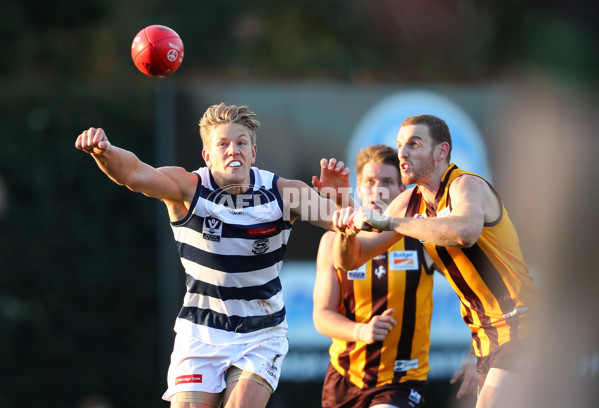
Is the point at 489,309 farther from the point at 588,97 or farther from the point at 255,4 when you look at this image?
the point at 255,4

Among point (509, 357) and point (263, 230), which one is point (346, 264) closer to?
point (263, 230)

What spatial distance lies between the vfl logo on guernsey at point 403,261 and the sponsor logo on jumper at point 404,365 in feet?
2.11

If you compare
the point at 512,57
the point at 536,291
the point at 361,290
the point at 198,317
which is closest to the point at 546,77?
the point at 536,291

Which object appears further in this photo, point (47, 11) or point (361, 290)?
point (47, 11)

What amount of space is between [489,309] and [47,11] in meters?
11.5

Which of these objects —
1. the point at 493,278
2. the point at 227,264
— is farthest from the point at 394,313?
the point at 227,264

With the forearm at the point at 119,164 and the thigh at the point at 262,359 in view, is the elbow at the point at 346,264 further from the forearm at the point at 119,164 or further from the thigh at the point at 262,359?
the forearm at the point at 119,164

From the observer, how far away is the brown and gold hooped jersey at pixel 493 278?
16.2 feet

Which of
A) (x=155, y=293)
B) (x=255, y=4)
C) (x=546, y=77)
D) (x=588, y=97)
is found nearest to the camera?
(x=588, y=97)

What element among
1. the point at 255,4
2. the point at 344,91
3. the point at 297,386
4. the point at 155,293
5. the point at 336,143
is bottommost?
the point at 297,386

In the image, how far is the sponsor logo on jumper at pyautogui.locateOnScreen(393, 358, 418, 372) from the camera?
587 cm

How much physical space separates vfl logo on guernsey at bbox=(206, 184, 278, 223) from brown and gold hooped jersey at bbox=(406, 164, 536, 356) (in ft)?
3.32

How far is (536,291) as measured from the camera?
16.6 ft

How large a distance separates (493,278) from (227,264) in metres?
1.56
